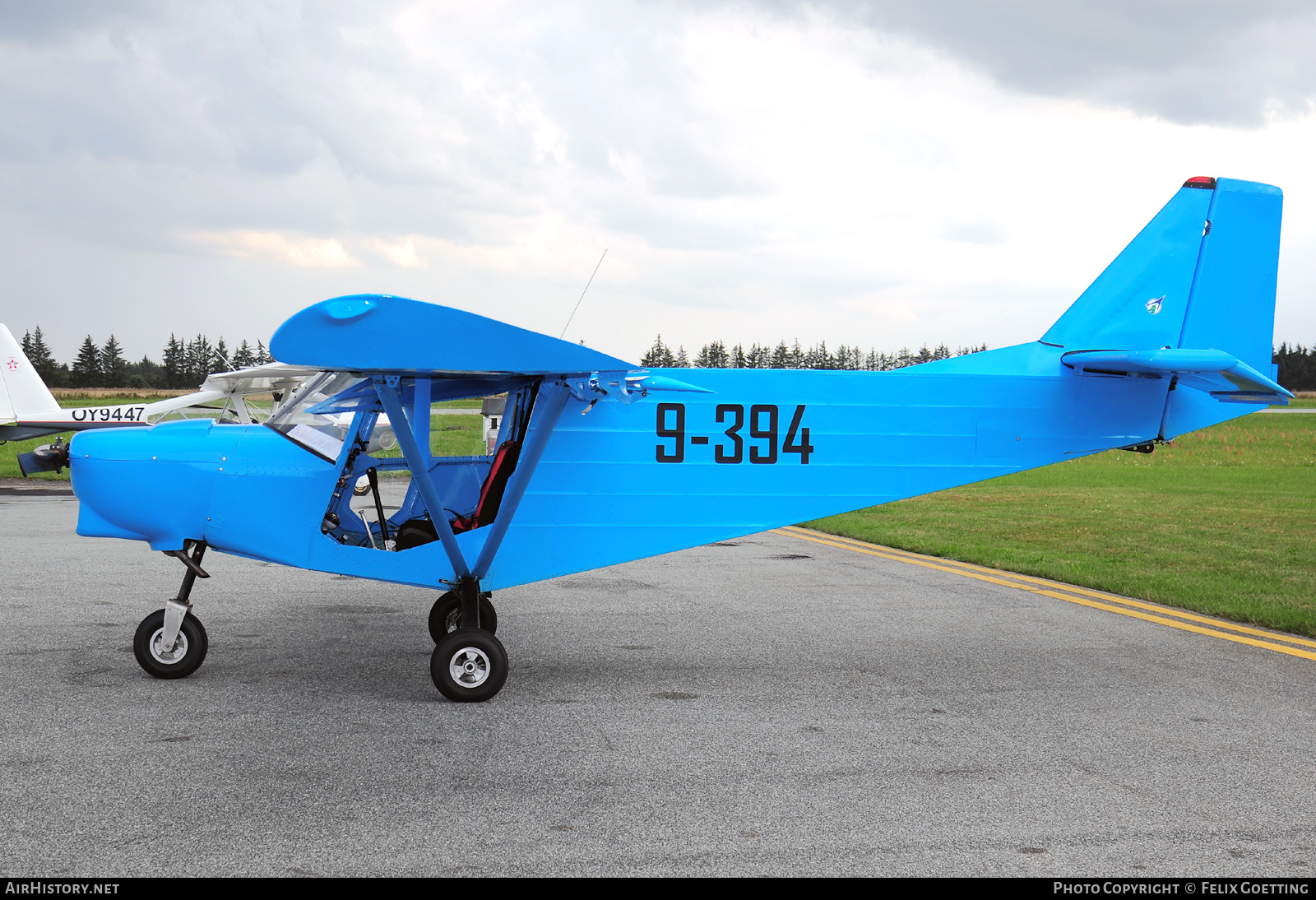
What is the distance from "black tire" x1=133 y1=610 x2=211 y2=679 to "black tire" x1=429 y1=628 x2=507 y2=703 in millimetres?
1404

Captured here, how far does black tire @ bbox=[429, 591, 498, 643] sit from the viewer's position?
578 cm

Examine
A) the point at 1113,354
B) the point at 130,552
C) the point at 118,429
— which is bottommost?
the point at 130,552

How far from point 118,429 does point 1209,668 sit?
6.71 m

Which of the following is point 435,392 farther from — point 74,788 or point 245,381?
point 245,381

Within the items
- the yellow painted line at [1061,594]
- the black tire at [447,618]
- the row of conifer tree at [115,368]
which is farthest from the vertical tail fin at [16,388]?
the row of conifer tree at [115,368]

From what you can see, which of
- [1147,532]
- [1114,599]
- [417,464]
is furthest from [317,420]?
[1147,532]

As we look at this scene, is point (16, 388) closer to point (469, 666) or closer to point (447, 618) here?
point (447, 618)

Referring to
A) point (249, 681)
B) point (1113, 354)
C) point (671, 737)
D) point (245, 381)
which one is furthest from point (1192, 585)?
point (245, 381)

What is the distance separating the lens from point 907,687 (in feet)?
16.6

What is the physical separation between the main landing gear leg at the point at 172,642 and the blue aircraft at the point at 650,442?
1cm

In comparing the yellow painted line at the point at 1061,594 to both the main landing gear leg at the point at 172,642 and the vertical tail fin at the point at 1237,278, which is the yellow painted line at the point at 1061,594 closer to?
the vertical tail fin at the point at 1237,278

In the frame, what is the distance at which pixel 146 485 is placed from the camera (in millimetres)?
5133

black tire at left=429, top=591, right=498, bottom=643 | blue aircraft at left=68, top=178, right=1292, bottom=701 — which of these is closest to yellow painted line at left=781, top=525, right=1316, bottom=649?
blue aircraft at left=68, top=178, right=1292, bottom=701

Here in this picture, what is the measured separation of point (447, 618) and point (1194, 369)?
15.5ft
